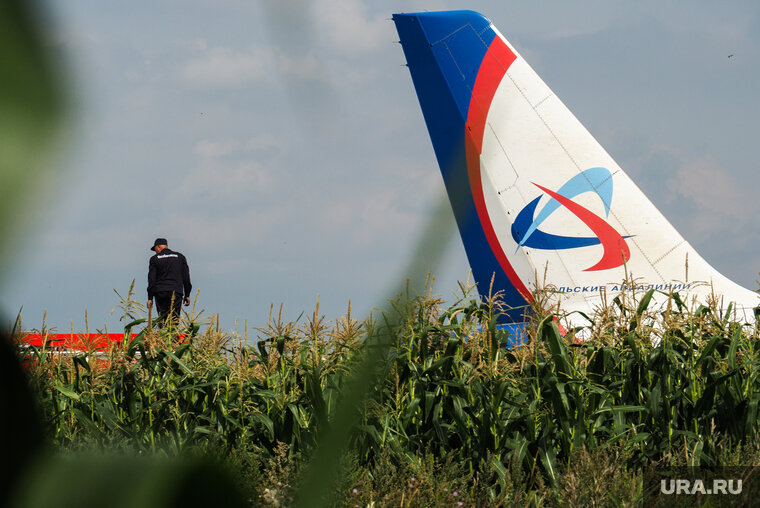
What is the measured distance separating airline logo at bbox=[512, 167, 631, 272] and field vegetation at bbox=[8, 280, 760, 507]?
360 cm

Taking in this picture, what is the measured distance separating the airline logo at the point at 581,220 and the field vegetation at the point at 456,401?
3604 millimetres

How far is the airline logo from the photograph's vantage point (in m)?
9.65

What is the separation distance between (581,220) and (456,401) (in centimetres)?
534

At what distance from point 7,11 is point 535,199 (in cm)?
986

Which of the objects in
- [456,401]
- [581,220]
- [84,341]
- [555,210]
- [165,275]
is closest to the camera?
[456,401]

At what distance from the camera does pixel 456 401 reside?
5.01 metres

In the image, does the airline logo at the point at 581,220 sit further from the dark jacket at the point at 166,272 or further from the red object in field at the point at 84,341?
the red object in field at the point at 84,341

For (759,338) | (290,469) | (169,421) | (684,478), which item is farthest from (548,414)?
(169,421)

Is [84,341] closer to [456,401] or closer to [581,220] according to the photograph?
[456,401]

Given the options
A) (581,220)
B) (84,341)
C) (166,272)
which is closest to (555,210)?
(581,220)

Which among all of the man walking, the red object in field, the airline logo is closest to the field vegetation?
the red object in field

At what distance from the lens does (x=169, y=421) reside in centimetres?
565

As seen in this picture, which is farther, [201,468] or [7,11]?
[201,468]

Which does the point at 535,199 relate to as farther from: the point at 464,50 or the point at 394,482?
the point at 394,482
